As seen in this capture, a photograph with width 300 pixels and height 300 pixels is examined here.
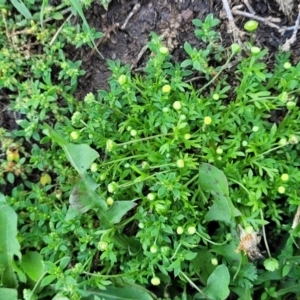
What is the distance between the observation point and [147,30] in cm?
210

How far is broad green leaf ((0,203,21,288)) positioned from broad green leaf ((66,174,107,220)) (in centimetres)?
28

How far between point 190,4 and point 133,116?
0.54 meters

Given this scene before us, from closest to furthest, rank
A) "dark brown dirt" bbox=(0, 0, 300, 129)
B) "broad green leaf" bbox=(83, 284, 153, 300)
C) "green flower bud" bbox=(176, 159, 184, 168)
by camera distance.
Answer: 1. "green flower bud" bbox=(176, 159, 184, 168)
2. "broad green leaf" bbox=(83, 284, 153, 300)
3. "dark brown dirt" bbox=(0, 0, 300, 129)

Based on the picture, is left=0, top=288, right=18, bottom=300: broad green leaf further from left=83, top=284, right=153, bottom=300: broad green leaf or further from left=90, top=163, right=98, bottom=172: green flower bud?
left=90, top=163, right=98, bottom=172: green flower bud

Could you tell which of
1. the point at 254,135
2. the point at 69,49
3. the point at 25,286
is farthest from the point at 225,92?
the point at 25,286

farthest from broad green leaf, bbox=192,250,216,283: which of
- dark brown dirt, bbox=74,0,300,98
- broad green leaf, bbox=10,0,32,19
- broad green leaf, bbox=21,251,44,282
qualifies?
broad green leaf, bbox=10,0,32,19

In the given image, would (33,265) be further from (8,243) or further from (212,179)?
(212,179)

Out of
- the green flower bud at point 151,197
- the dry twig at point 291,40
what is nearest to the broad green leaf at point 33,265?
the green flower bud at point 151,197

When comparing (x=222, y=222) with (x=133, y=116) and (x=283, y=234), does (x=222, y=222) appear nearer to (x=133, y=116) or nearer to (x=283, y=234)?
Answer: (x=283, y=234)

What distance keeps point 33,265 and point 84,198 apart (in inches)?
16.7

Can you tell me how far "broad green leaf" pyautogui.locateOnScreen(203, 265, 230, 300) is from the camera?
182 cm

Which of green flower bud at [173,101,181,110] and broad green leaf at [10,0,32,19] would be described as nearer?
green flower bud at [173,101,181,110]

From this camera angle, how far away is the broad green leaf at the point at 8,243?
1975 mm

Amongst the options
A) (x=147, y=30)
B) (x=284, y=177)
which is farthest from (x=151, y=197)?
(x=147, y=30)
